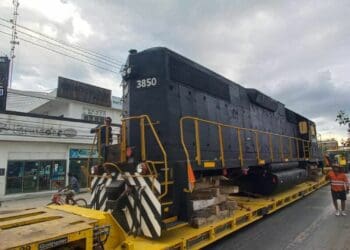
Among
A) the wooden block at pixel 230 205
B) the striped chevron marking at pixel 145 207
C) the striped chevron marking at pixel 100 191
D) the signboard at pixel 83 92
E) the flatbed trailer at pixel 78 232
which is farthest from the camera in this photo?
the signboard at pixel 83 92

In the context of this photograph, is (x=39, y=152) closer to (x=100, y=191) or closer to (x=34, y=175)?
(x=34, y=175)

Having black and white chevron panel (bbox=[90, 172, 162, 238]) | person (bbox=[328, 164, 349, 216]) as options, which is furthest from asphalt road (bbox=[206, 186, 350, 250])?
black and white chevron panel (bbox=[90, 172, 162, 238])

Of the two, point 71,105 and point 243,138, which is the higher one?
point 71,105

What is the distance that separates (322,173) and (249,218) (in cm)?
1343

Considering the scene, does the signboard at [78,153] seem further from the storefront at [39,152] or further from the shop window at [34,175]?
the shop window at [34,175]

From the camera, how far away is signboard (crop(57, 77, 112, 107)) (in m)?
25.1

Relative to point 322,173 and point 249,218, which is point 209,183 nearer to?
point 249,218

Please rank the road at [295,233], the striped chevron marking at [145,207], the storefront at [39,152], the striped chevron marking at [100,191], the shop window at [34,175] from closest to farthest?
the striped chevron marking at [145,207] < the striped chevron marking at [100,191] < the road at [295,233] < the storefront at [39,152] < the shop window at [34,175]

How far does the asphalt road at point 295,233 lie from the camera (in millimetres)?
6114

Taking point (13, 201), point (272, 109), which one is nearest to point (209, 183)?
point (272, 109)

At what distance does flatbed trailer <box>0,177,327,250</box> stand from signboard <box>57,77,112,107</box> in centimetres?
2204

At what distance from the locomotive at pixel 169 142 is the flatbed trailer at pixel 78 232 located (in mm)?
289

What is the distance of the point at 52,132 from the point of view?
62.6 ft

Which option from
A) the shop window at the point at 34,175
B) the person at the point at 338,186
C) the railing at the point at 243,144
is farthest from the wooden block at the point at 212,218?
the shop window at the point at 34,175
